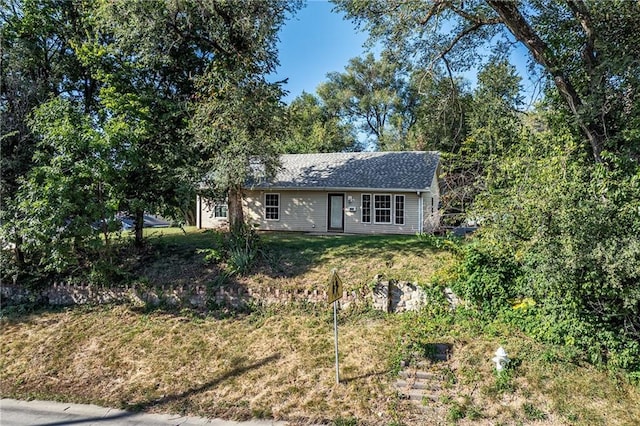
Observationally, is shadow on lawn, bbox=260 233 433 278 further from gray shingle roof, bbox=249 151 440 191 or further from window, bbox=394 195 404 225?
gray shingle roof, bbox=249 151 440 191

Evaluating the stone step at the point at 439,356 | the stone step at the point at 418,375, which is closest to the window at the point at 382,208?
the stone step at the point at 439,356

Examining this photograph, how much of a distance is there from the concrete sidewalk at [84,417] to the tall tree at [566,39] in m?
8.15

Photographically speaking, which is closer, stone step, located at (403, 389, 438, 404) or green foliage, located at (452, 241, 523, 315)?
stone step, located at (403, 389, 438, 404)

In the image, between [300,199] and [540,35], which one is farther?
[300,199]

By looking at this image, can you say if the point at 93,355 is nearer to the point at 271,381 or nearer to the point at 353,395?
the point at 271,381

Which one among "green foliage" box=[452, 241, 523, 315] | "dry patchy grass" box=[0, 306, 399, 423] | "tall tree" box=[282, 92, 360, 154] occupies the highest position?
"tall tree" box=[282, 92, 360, 154]

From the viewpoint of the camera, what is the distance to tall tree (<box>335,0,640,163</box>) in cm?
702

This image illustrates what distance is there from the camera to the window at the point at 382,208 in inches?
615

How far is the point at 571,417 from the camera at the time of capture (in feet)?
16.6

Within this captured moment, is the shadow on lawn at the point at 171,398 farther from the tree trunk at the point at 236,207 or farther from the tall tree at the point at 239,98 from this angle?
the tall tree at the point at 239,98

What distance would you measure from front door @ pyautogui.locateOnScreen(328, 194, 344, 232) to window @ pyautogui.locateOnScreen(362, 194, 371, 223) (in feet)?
3.16

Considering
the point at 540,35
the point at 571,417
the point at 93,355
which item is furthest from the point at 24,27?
the point at 571,417

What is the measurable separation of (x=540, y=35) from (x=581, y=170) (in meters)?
4.62

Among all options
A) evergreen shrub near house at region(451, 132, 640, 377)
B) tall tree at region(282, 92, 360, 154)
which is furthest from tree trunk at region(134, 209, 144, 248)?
tall tree at region(282, 92, 360, 154)
